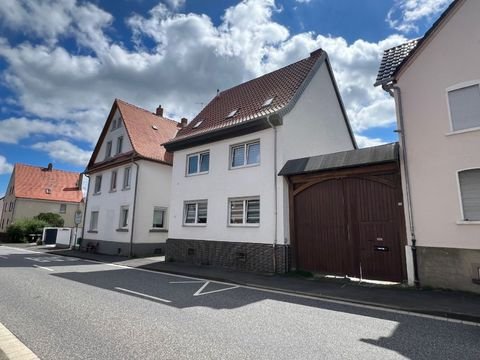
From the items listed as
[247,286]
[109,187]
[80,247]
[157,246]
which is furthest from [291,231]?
[80,247]

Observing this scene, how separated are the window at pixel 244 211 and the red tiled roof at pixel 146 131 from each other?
27.9 ft

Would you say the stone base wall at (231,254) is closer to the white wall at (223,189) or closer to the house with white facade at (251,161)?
the house with white facade at (251,161)

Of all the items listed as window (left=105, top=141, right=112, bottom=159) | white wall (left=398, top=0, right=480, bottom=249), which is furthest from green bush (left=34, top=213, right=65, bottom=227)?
white wall (left=398, top=0, right=480, bottom=249)

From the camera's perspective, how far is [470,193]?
8.47 metres

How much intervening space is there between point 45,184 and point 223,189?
38.4m

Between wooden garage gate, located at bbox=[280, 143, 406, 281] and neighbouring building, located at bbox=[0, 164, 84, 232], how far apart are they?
34983mm

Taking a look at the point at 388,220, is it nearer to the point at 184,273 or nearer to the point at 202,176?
the point at 184,273

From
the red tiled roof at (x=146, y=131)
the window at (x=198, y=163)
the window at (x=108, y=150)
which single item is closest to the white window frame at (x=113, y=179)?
the window at (x=108, y=150)

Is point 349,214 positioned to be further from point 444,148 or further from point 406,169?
point 444,148

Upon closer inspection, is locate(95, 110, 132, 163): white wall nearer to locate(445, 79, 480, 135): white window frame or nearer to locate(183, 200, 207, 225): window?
locate(183, 200, 207, 225): window

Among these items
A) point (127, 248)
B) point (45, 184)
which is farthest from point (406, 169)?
point (45, 184)

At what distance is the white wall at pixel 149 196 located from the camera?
19062 mm

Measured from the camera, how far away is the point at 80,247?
22609 millimetres

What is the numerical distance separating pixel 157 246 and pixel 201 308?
13.8 m
